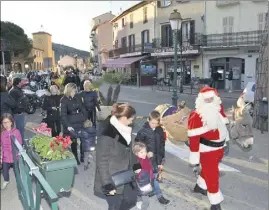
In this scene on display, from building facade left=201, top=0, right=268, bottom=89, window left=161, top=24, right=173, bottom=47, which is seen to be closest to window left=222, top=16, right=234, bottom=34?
building facade left=201, top=0, right=268, bottom=89

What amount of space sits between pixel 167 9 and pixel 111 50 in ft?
49.9

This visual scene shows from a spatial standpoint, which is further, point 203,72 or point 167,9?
point 167,9

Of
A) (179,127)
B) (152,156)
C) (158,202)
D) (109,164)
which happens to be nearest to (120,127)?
(109,164)

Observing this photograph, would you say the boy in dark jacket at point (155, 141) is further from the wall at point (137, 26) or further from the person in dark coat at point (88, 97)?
the wall at point (137, 26)

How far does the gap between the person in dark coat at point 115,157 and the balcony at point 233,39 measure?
882 inches

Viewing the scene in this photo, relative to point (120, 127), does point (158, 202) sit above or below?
below

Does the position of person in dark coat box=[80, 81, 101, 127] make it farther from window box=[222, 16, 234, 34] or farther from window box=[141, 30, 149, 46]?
window box=[141, 30, 149, 46]

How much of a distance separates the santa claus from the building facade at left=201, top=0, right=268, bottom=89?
20.1 m

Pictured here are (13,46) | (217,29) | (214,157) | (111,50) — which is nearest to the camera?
(214,157)

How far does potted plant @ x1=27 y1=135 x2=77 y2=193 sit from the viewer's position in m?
4.40

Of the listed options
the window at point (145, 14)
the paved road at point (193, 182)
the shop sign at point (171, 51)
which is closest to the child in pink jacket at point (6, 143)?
the paved road at point (193, 182)

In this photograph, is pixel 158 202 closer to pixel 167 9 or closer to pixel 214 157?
pixel 214 157

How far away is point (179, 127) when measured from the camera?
768 centimetres

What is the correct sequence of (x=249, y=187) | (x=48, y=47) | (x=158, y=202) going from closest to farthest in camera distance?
(x=158, y=202) → (x=249, y=187) → (x=48, y=47)
